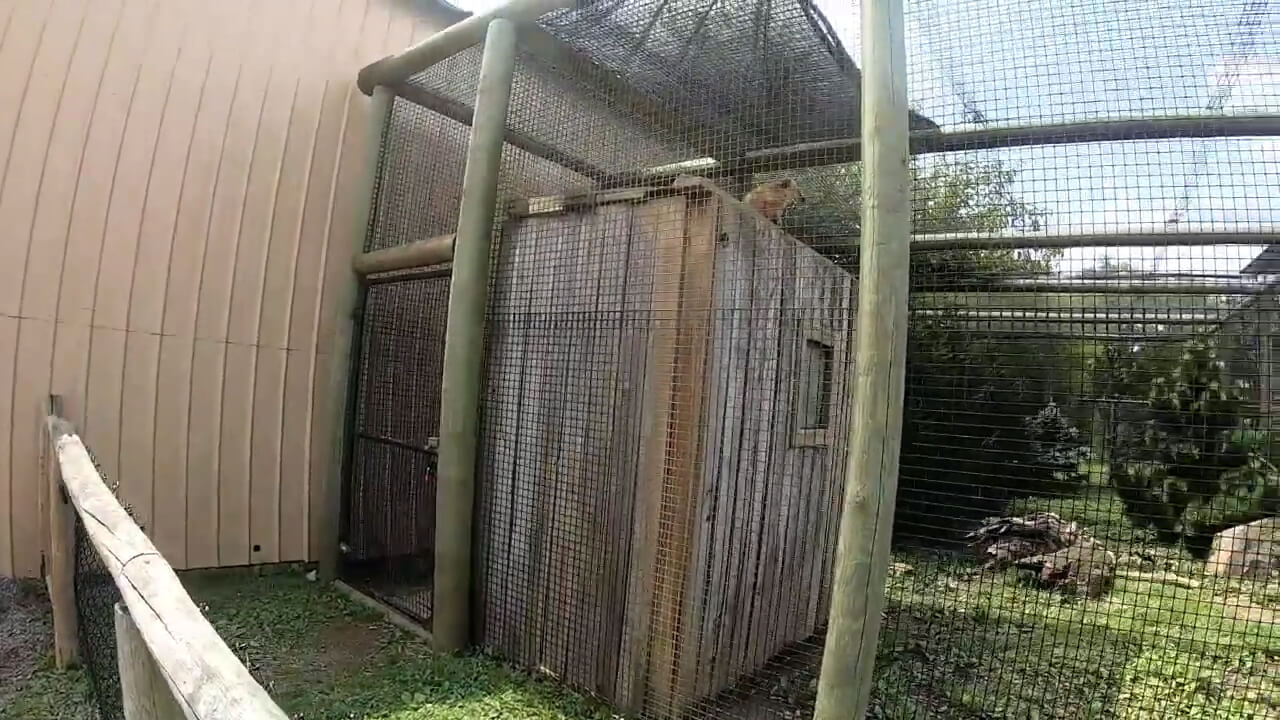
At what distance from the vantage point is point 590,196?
3.12 m

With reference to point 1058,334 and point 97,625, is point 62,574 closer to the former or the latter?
point 97,625

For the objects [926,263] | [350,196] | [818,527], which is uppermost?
[350,196]

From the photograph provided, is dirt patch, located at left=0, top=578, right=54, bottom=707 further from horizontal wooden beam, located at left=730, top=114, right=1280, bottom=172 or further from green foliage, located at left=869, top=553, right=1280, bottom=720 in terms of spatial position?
horizontal wooden beam, located at left=730, top=114, right=1280, bottom=172

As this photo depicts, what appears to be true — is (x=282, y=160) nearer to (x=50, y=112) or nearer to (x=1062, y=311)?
(x=50, y=112)

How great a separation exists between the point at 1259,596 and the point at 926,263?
2.92 metres

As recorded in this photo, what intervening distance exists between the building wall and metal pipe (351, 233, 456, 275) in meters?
0.45

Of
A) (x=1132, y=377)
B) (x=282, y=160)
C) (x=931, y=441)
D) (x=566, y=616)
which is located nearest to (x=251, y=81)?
(x=282, y=160)

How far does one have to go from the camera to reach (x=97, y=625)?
2.64 metres

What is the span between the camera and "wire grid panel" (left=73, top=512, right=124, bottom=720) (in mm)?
2313

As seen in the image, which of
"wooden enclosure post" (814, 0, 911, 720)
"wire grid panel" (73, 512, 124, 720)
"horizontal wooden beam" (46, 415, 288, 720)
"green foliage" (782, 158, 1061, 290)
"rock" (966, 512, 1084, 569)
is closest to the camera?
"horizontal wooden beam" (46, 415, 288, 720)

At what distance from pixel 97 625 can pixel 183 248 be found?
2251mm

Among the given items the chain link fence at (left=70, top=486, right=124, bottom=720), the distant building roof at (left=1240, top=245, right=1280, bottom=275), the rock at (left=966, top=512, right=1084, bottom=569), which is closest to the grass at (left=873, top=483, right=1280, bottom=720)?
the distant building roof at (left=1240, top=245, right=1280, bottom=275)

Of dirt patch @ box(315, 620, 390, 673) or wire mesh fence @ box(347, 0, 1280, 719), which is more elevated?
wire mesh fence @ box(347, 0, 1280, 719)

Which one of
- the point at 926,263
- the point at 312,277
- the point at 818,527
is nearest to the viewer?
the point at 926,263
